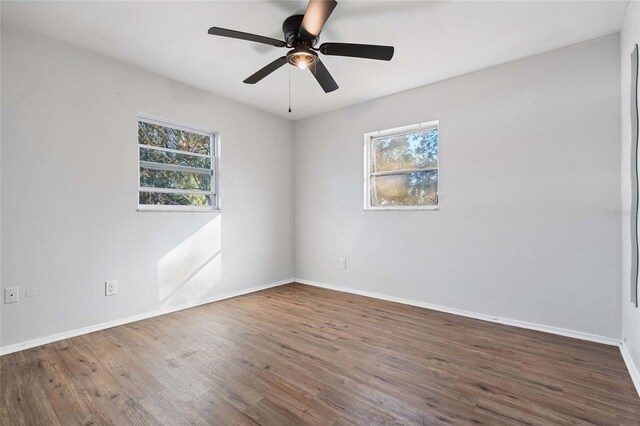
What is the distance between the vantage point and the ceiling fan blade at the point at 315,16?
1729 millimetres

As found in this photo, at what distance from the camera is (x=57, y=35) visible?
2463 mm

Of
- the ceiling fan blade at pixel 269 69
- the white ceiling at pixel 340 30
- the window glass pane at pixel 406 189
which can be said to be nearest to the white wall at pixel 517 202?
the window glass pane at pixel 406 189

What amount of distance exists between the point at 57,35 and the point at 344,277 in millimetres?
3858

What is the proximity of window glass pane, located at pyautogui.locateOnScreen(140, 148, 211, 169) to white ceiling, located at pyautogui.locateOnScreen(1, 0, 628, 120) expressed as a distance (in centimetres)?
83

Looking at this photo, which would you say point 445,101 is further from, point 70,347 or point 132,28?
point 70,347

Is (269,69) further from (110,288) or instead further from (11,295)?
(11,295)

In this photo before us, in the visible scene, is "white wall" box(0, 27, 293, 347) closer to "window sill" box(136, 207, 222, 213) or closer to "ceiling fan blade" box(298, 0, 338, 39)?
"window sill" box(136, 207, 222, 213)

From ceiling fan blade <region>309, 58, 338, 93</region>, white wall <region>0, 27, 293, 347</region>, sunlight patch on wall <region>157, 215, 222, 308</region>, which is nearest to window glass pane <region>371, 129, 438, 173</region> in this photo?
ceiling fan blade <region>309, 58, 338, 93</region>

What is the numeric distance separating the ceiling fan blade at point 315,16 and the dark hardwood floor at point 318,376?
2287mm

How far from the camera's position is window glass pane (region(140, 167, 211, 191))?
3172 millimetres

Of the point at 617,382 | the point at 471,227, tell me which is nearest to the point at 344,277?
the point at 471,227

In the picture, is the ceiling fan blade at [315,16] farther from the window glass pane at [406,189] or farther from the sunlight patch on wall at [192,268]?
the sunlight patch on wall at [192,268]

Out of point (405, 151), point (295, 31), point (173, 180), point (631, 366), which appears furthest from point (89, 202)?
point (631, 366)

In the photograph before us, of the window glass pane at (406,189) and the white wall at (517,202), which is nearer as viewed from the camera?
the white wall at (517,202)
